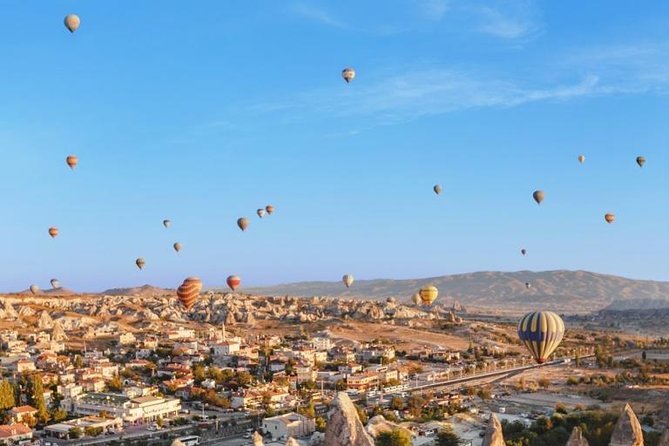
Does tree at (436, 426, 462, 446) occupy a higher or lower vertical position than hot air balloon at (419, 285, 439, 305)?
lower

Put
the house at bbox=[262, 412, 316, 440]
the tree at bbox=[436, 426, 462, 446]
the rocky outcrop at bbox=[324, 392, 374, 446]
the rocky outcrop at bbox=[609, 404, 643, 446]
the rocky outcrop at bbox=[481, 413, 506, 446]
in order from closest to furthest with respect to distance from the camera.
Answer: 1. the rocky outcrop at bbox=[324, 392, 374, 446]
2. the rocky outcrop at bbox=[481, 413, 506, 446]
3. the rocky outcrop at bbox=[609, 404, 643, 446]
4. the tree at bbox=[436, 426, 462, 446]
5. the house at bbox=[262, 412, 316, 440]

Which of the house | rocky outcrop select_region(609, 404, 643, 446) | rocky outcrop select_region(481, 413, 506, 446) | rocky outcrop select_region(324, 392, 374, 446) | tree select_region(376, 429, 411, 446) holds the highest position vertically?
rocky outcrop select_region(324, 392, 374, 446)

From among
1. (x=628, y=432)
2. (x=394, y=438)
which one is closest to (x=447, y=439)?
(x=394, y=438)

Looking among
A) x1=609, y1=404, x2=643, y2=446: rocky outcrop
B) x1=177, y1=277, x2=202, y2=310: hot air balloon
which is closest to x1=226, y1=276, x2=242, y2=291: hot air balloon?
x1=177, y1=277, x2=202, y2=310: hot air balloon

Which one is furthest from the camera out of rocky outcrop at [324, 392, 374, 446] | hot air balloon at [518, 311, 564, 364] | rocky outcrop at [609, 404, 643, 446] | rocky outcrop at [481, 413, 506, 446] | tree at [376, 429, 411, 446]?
hot air balloon at [518, 311, 564, 364]

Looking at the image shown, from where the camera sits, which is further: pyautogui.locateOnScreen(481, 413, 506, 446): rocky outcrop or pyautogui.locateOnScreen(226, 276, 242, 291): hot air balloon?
pyautogui.locateOnScreen(226, 276, 242, 291): hot air balloon

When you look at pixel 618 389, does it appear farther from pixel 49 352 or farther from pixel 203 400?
pixel 49 352

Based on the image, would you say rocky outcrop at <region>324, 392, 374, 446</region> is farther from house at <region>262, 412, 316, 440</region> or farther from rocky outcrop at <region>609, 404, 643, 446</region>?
house at <region>262, 412, 316, 440</region>
